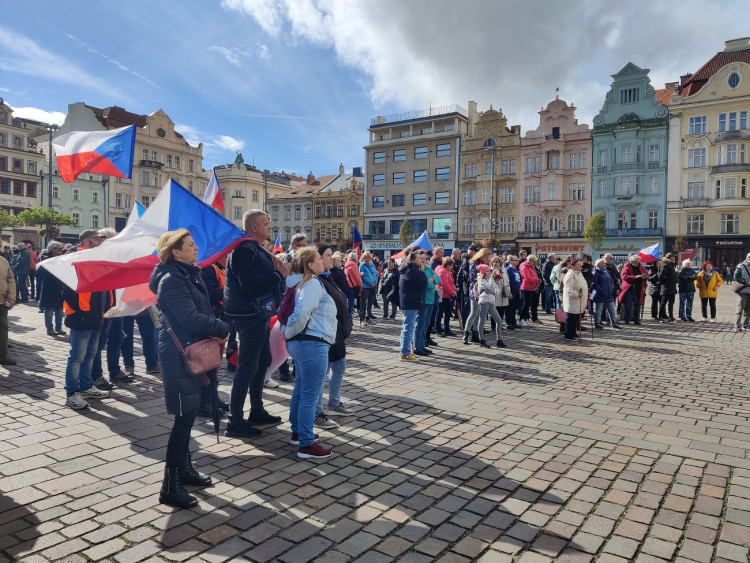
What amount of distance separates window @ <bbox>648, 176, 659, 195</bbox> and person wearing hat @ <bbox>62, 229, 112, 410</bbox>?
5067cm

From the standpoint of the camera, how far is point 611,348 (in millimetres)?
11000

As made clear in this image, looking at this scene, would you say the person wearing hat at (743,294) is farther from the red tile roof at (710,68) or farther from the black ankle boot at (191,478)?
the red tile roof at (710,68)

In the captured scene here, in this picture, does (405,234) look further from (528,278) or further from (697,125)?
(528,278)

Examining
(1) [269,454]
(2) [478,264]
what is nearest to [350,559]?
(1) [269,454]

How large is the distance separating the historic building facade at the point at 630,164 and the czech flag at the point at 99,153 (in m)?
46.7

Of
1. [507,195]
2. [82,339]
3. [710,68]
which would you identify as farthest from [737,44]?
[82,339]

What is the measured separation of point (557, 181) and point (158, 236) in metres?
50.2

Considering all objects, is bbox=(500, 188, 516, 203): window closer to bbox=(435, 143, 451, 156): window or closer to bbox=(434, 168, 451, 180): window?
bbox=(434, 168, 451, 180): window

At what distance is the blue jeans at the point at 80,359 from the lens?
246 inches

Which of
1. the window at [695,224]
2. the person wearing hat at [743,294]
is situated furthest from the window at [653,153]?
the person wearing hat at [743,294]

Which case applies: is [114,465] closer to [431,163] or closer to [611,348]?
[611,348]

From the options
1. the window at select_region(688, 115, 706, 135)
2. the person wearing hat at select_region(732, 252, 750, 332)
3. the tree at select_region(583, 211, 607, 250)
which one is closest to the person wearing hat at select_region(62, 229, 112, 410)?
the person wearing hat at select_region(732, 252, 750, 332)

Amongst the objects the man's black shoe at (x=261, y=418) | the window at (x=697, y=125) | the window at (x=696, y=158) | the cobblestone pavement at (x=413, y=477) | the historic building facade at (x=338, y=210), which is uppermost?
the window at (x=697, y=125)

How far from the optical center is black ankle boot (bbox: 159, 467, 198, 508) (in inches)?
151
